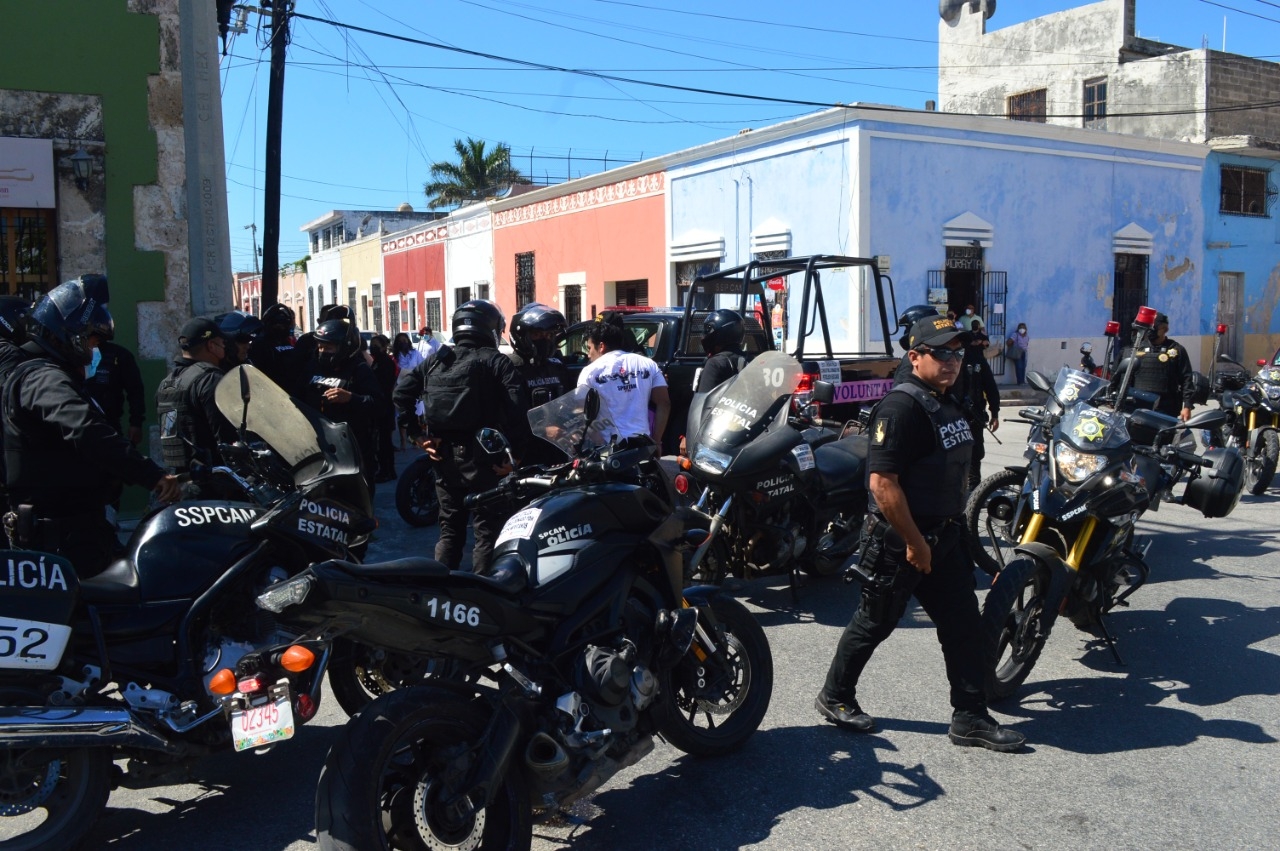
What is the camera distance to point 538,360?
6.46 meters

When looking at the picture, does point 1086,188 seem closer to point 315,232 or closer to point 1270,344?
point 1270,344

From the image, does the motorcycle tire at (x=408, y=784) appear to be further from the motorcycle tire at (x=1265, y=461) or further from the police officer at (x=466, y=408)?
the motorcycle tire at (x=1265, y=461)

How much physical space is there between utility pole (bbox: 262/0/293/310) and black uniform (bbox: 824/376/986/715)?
11131 mm

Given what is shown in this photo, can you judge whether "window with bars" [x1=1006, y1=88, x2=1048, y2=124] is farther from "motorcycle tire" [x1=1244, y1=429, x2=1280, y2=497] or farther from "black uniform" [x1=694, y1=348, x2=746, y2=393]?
"black uniform" [x1=694, y1=348, x2=746, y2=393]

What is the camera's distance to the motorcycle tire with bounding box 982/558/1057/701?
462 cm

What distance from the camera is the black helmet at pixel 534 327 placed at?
6.13 metres

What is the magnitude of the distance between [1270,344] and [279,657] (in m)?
27.7

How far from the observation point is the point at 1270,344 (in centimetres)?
2520

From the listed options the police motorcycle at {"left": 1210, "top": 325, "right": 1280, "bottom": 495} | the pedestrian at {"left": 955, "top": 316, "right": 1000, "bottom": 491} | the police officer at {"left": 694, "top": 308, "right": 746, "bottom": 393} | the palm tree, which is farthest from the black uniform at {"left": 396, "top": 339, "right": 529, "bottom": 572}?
the palm tree

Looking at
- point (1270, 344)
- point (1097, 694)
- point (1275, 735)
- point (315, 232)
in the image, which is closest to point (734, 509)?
point (1097, 694)

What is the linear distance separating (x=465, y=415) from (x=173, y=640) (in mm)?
2188

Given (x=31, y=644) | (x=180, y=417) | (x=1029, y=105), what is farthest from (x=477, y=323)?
(x=1029, y=105)

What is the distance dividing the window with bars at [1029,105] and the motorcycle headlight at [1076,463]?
86.4ft

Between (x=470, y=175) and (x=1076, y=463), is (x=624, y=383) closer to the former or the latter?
(x=1076, y=463)
